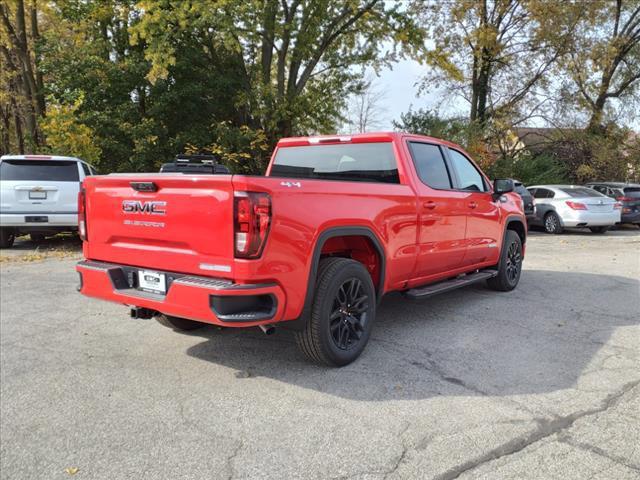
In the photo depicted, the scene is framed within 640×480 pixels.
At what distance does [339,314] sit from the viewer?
4066 mm

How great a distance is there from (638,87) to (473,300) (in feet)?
85.0

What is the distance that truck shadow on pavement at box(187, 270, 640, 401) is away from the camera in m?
3.82

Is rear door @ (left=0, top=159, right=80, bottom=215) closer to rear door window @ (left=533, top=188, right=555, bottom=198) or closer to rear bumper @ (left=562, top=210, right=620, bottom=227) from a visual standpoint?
rear bumper @ (left=562, top=210, right=620, bottom=227)

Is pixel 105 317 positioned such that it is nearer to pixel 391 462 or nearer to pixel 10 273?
pixel 10 273

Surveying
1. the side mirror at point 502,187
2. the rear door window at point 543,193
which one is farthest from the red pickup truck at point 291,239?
the rear door window at point 543,193

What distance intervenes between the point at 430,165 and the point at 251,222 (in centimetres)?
271

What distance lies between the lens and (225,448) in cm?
292

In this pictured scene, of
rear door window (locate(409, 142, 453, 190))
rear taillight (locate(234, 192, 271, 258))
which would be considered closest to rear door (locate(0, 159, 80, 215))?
rear door window (locate(409, 142, 453, 190))

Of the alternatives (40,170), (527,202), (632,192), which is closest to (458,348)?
(40,170)

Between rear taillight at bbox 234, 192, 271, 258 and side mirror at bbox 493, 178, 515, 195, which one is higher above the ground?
side mirror at bbox 493, 178, 515, 195

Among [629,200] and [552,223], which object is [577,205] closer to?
[552,223]

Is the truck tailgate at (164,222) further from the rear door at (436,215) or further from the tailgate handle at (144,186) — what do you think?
the rear door at (436,215)

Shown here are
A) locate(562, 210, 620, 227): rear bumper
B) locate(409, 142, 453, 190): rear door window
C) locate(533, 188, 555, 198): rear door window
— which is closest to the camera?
locate(409, 142, 453, 190): rear door window

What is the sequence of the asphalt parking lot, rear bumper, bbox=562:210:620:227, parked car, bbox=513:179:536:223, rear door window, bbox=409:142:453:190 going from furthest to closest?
rear bumper, bbox=562:210:620:227 → parked car, bbox=513:179:536:223 → rear door window, bbox=409:142:453:190 → the asphalt parking lot
